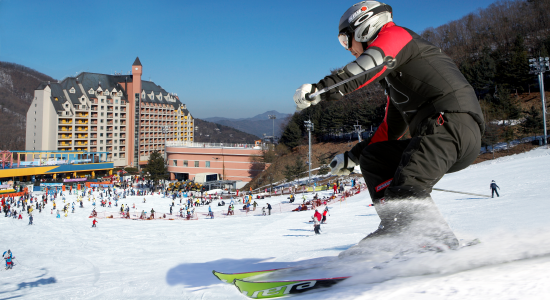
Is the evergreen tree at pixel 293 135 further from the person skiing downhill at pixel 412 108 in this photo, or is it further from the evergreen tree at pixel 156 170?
the person skiing downhill at pixel 412 108

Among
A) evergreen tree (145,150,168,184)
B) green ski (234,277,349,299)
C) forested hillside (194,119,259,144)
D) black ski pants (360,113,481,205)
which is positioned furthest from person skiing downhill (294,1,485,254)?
forested hillside (194,119,259,144)

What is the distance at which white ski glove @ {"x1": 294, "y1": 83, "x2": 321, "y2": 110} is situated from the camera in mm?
2127

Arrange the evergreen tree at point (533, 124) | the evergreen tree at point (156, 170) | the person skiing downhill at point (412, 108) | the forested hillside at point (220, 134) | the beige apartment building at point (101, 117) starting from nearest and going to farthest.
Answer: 1. the person skiing downhill at point (412, 108)
2. the evergreen tree at point (533, 124)
3. the evergreen tree at point (156, 170)
4. the beige apartment building at point (101, 117)
5. the forested hillside at point (220, 134)

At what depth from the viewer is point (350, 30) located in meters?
2.78

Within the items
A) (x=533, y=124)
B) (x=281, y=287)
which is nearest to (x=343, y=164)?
(x=281, y=287)

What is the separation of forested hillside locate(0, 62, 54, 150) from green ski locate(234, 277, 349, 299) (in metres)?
118

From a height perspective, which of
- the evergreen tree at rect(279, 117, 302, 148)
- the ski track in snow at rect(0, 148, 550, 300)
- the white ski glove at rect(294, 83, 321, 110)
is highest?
the evergreen tree at rect(279, 117, 302, 148)

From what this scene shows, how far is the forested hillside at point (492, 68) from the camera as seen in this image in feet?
137

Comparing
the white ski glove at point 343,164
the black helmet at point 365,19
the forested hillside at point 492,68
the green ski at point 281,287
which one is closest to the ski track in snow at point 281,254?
the green ski at point 281,287

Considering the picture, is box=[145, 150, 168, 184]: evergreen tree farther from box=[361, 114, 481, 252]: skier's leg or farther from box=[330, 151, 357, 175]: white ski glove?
box=[361, 114, 481, 252]: skier's leg

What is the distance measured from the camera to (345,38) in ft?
9.36

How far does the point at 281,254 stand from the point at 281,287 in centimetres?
526

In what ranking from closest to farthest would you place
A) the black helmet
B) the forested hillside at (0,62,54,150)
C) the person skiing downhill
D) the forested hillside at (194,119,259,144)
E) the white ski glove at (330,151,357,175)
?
the person skiing downhill → the black helmet → the white ski glove at (330,151,357,175) → the forested hillside at (0,62,54,150) → the forested hillside at (194,119,259,144)

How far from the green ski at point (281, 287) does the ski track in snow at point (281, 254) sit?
0.45 ft
